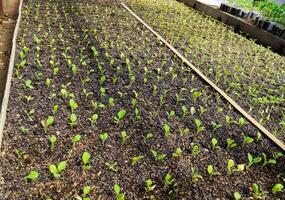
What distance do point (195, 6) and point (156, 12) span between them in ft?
7.35

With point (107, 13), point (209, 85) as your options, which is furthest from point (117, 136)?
point (107, 13)

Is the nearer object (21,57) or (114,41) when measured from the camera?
(21,57)

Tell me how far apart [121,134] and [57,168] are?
0.73 meters

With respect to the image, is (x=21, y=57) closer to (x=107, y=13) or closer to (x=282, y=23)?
(x=107, y=13)

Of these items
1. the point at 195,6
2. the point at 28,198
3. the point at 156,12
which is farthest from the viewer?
the point at 195,6

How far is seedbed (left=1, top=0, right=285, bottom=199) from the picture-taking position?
241 cm

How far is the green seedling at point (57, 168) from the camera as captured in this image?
2348 millimetres

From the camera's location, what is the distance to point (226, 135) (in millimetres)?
3174

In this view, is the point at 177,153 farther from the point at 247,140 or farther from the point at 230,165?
the point at 247,140

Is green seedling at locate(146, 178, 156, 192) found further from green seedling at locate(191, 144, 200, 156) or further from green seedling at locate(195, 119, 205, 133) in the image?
green seedling at locate(195, 119, 205, 133)

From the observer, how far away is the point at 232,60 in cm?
545

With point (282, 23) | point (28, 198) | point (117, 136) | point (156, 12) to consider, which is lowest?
point (28, 198)

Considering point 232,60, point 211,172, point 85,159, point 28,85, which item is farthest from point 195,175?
point 232,60

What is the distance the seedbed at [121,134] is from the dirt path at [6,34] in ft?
0.84
